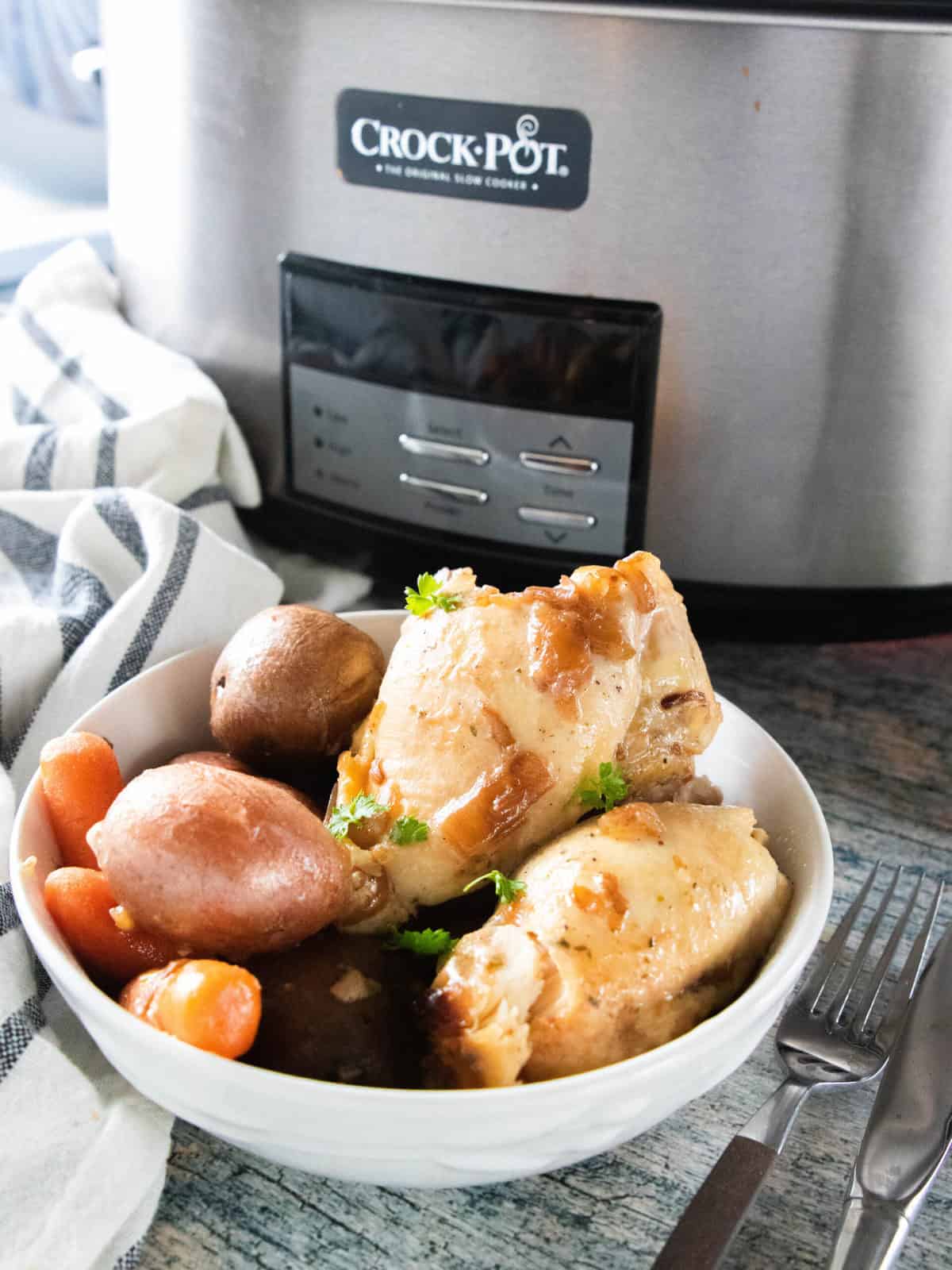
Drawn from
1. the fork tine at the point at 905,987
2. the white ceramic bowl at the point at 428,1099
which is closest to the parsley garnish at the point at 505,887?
the white ceramic bowl at the point at 428,1099

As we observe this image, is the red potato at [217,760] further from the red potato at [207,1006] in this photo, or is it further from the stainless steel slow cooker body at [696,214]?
the stainless steel slow cooker body at [696,214]

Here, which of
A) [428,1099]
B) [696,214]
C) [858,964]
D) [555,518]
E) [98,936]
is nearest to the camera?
[428,1099]

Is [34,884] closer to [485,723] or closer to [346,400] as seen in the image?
[485,723]

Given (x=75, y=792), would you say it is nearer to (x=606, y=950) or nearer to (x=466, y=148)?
(x=606, y=950)

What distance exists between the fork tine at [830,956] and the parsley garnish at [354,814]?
250mm

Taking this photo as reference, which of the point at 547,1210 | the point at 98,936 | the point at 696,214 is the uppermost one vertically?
the point at 696,214

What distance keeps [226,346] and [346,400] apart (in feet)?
0.45

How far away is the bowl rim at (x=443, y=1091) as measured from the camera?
520 millimetres

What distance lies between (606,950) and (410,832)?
12 centimetres

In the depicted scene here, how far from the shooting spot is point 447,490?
3.31 feet

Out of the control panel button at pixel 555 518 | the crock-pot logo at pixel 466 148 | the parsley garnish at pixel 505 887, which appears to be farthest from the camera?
the control panel button at pixel 555 518

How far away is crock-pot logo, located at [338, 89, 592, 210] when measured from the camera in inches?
33.9

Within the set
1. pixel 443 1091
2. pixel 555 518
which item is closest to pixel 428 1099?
pixel 443 1091

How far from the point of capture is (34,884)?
63 cm
